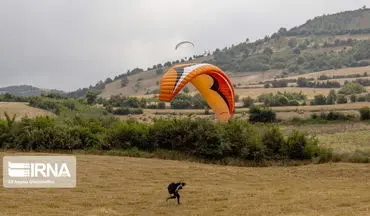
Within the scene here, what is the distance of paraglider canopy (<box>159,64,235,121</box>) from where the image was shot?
29625mm

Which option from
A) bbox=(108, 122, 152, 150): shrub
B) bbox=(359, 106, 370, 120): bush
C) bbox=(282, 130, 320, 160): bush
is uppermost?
bbox=(359, 106, 370, 120): bush

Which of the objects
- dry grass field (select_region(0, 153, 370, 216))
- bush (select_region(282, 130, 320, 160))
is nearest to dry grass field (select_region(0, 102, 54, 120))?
dry grass field (select_region(0, 153, 370, 216))

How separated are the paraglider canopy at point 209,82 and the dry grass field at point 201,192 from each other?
3.83 metres

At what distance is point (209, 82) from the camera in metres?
33.2

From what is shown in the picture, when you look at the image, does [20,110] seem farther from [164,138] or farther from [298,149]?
[298,149]

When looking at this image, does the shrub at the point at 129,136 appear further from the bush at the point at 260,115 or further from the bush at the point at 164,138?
the bush at the point at 260,115

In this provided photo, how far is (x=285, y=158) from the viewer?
37.9 m

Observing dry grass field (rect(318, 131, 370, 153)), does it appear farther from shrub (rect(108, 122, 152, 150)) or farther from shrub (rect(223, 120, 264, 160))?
shrub (rect(108, 122, 152, 150))

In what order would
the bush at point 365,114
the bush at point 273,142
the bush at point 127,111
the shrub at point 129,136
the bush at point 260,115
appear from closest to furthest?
the bush at point 273,142
the shrub at point 129,136
the bush at point 365,114
the bush at point 260,115
the bush at point 127,111

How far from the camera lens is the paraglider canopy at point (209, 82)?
29.6 meters

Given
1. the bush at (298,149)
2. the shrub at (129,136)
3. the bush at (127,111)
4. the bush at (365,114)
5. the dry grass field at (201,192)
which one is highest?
the bush at (127,111)

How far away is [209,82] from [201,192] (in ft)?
35.2

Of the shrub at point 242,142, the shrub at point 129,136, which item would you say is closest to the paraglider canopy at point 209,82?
the shrub at point 242,142

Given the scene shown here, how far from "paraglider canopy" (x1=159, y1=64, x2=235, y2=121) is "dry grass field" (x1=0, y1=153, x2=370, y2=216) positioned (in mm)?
3828
